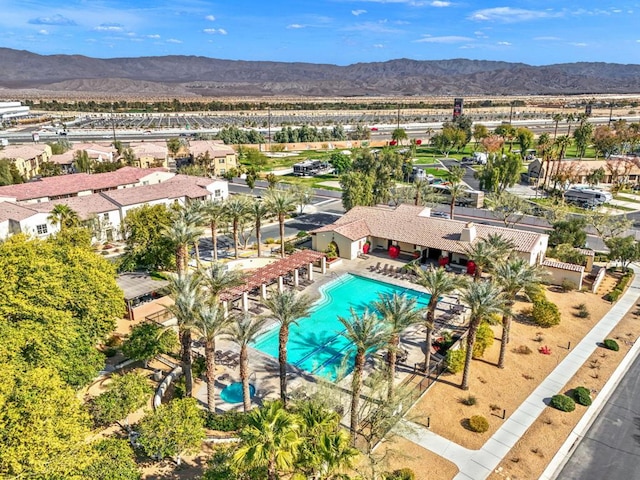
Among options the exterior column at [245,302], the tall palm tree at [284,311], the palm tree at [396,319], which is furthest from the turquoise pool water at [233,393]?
the exterior column at [245,302]

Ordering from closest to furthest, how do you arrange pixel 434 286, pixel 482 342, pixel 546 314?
pixel 434 286 → pixel 482 342 → pixel 546 314

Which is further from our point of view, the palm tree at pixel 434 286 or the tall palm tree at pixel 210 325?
the palm tree at pixel 434 286

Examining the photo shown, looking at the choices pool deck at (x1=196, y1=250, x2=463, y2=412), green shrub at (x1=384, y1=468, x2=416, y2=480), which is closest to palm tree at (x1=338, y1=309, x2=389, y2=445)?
pool deck at (x1=196, y1=250, x2=463, y2=412)

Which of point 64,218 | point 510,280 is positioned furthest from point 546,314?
point 64,218

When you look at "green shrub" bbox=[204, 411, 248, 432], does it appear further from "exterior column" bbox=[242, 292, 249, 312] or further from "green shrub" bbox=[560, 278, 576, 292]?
"green shrub" bbox=[560, 278, 576, 292]

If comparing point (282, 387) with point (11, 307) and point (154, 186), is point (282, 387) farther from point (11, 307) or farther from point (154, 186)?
point (154, 186)

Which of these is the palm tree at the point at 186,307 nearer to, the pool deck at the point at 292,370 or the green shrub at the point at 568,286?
the pool deck at the point at 292,370

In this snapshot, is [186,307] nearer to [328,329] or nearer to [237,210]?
[328,329]
